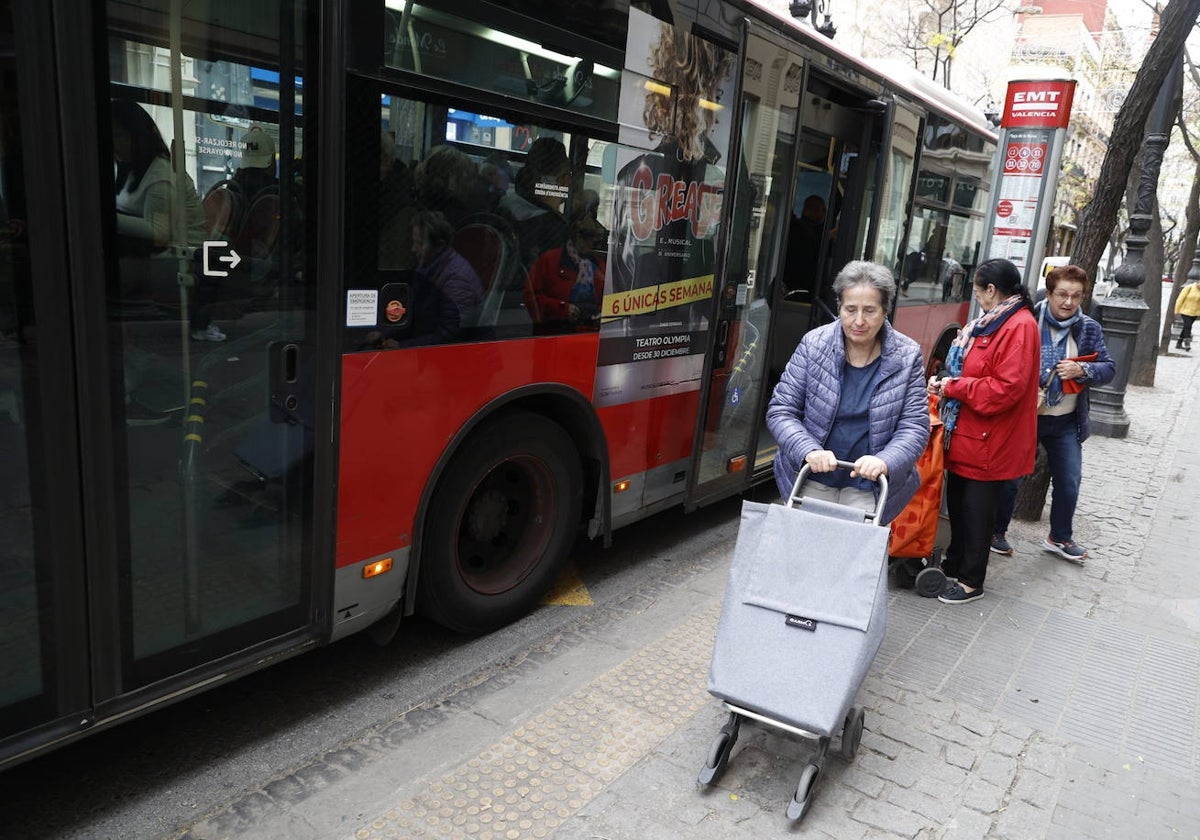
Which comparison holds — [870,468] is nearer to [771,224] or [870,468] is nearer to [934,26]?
[771,224]

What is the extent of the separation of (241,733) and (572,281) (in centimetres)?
231

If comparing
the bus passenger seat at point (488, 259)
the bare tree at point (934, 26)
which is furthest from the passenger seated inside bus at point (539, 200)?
the bare tree at point (934, 26)

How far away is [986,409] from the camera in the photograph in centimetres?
453

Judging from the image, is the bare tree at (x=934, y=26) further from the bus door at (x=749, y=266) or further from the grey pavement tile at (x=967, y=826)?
the grey pavement tile at (x=967, y=826)

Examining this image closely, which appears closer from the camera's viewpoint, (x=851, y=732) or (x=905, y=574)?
(x=851, y=732)

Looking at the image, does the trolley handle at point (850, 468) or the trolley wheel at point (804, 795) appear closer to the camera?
the trolley wheel at point (804, 795)

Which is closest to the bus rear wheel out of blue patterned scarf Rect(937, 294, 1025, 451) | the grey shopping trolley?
the grey shopping trolley

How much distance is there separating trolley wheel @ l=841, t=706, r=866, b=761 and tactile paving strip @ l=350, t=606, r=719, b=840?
0.63m

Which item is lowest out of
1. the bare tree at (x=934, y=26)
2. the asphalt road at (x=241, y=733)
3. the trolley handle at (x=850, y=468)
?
the asphalt road at (x=241, y=733)

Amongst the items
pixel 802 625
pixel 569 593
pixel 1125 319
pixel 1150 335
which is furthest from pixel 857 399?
pixel 1150 335

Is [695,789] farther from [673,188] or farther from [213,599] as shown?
[673,188]

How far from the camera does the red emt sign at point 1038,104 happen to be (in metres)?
6.85

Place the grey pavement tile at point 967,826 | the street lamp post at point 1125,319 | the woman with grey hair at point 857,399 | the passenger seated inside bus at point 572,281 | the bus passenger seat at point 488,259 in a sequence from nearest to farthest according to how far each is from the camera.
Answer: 1. the grey pavement tile at point 967,826
2. the woman with grey hair at point 857,399
3. the bus passenger seat at point 488,259
4. the passenger seated inside bus at point 572,281
5. the street lamp post at point 1125,319

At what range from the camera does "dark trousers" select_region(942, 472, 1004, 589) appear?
4762 mm
